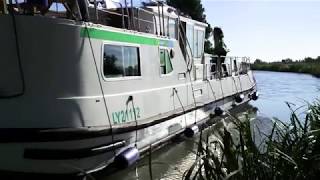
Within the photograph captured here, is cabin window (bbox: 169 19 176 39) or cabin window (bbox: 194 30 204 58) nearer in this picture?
cabin window (bbox: 169 19 176 39)

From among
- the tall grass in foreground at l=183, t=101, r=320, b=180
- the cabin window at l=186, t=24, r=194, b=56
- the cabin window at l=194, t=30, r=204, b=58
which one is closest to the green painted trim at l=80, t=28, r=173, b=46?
the cabin window at l=186, t=24, r=194, b=56

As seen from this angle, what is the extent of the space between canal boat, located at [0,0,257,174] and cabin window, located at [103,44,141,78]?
16 millimetres

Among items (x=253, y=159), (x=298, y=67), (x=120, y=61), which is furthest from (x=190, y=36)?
(x=298, y=67)

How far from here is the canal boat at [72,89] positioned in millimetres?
6797

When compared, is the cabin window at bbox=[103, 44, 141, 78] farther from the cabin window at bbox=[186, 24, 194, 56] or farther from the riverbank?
the riverbank

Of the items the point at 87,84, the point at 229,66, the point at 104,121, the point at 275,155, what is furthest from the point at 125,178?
the point at 229,66

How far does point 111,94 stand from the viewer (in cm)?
783

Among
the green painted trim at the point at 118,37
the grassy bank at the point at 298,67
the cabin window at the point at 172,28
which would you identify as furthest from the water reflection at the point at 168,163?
the grassy bank at the point at 298,67

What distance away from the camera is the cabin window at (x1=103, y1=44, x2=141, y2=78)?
7.88 meters

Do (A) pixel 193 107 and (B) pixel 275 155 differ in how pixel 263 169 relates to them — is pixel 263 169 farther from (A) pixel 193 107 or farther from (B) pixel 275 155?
(A) pixel 193 107

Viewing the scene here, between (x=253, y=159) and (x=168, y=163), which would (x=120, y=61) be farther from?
(x=253, y=159)

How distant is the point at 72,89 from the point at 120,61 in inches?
58.9

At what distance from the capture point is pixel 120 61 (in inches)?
327

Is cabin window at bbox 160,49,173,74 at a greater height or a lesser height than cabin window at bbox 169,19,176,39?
lesser
